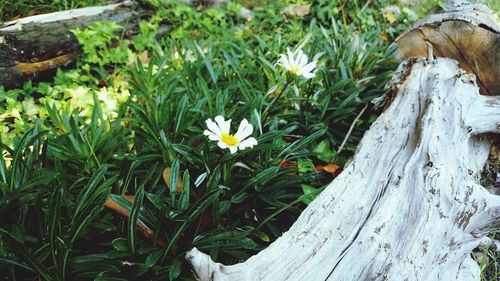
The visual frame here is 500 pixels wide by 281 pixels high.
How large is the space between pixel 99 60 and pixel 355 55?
1.68 metres

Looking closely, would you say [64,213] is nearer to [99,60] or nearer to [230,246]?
[230,246]

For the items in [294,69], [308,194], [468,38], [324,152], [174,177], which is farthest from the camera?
[468,38]

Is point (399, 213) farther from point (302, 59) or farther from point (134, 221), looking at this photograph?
point (134, 221)

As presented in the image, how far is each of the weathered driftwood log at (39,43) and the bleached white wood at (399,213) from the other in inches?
71.9

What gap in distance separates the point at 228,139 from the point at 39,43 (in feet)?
5.20

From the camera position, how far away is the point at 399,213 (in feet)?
5.32

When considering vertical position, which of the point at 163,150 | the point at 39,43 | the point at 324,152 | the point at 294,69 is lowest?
the point at 324,152

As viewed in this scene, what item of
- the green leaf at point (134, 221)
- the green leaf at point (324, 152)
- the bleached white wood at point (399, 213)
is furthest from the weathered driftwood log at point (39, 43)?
the bleached white wood at point (399, 213)

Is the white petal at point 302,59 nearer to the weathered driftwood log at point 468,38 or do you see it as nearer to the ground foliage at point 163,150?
the ground foliage at point 163,150

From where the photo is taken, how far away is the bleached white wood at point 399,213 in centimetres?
141

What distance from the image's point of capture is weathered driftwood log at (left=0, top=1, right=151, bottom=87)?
244 cm

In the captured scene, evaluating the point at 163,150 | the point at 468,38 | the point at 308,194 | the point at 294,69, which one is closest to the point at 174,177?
the point at 163,150

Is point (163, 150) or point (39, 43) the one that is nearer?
point (163, 150)

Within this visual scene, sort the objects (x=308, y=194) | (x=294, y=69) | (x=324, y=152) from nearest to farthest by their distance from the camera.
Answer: (x=308, y=194) → (x=294, y=69) → (x=324, y=152)
